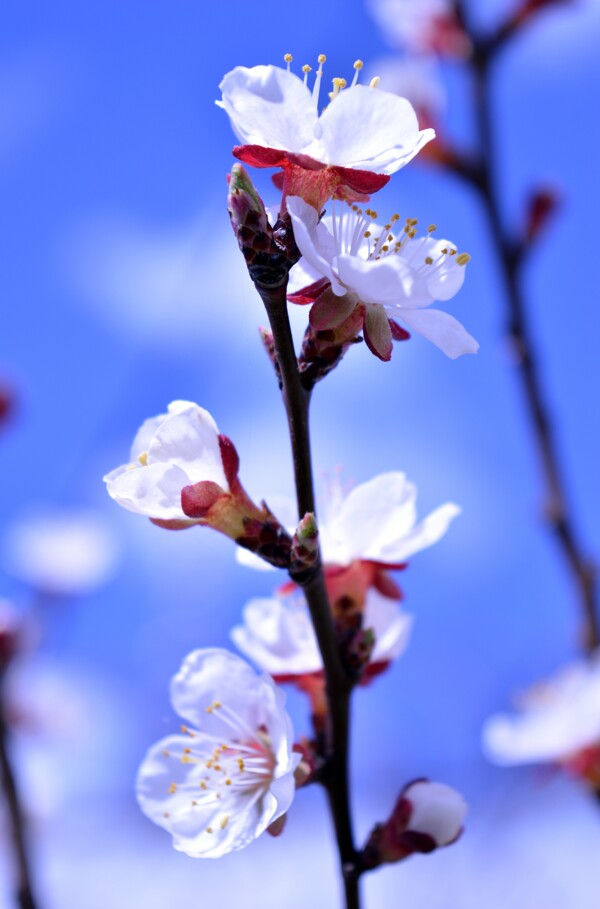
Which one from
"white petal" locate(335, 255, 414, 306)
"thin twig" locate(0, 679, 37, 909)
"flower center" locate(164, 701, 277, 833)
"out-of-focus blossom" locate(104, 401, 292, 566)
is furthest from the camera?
"thin twig" locate(0, 679, 37, 909)

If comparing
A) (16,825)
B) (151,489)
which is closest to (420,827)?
(151,489)

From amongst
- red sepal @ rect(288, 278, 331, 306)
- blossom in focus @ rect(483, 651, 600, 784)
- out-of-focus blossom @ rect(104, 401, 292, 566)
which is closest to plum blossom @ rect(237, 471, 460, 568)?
out-of-focus blossom @ rect(104, 401, 292, 566)

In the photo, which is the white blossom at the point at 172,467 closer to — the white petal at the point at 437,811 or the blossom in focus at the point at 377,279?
the blossom in focus at the point at 377,279

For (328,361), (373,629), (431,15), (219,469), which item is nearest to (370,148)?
(328,361)

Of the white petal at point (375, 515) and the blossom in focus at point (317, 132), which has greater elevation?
the blossom in focus at point (317, 132)

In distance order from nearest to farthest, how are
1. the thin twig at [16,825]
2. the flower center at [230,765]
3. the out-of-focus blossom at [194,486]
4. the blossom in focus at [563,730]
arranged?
1. the out-of-focus blossom at [194,486]
2. the flower center at [230,765]
3. the thin twig at [16,825]
4. the blossom in focus at [563,730]

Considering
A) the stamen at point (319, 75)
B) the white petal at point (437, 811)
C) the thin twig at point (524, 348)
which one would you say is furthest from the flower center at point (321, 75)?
the thin twig at point (524, 348)

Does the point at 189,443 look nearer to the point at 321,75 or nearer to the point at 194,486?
the point at 194,486

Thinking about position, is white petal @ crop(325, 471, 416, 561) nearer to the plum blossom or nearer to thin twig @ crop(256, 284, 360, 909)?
the plum blossom
